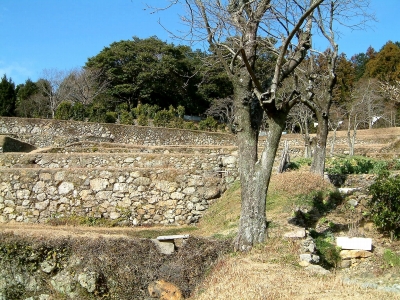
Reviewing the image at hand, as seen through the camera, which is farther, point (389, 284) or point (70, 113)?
point (70, 113)

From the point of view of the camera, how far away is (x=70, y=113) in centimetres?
3016

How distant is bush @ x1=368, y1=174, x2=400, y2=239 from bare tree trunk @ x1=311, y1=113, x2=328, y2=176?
11.4 feet

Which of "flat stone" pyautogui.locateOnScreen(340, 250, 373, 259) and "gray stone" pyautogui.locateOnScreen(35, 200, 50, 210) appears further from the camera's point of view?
"gray stone" pyautogui.locateOnScreen(35, 200, 50, 210)

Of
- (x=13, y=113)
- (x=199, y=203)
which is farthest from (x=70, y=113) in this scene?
(x=199, y=203)

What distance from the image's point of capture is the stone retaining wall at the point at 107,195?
10.9 m

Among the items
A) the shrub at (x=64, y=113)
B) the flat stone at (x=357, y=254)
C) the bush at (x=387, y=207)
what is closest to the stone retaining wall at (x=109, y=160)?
the bush at (x=387, y=207)

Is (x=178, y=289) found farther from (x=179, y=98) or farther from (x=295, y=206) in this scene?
(x=179, y=98)

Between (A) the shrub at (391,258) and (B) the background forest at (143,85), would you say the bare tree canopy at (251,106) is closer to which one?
(A) the shrub at (391,258)

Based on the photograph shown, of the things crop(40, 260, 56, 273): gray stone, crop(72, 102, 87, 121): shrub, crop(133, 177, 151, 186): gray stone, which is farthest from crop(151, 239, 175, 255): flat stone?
crop(72, 102, 87, 121): shrub

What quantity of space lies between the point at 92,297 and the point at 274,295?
3046mm

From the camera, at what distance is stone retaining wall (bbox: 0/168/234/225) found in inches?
430

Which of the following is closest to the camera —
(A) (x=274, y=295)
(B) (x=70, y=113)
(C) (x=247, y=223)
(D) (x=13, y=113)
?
(A) (x=274, y=295)

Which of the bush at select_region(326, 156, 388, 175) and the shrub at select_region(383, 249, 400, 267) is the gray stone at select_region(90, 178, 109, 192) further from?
the bush at select_region(326, 156, 388, 175)

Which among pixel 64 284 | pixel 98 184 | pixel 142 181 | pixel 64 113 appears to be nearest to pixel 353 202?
pixel 142 181
